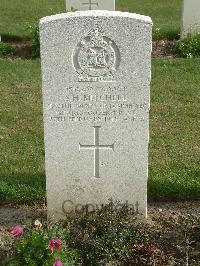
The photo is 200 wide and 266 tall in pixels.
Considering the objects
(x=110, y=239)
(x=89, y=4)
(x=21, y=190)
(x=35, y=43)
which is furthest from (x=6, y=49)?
(x=110, y=239)

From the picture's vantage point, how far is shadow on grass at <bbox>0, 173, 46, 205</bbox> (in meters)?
5.39

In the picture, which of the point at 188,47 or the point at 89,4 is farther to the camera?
the point at 89,4

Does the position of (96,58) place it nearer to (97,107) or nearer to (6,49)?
(97,107)

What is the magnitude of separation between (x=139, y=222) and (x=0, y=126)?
2.96 m

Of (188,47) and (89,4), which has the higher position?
(89,4)

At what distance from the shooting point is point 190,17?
1062 centimetres

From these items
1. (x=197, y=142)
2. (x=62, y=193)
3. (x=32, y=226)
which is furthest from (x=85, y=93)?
(x=197, y=142)

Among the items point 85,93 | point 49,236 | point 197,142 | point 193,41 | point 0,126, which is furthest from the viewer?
point 193,41

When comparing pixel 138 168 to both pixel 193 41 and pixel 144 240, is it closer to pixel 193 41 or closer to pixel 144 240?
pixel 144 240

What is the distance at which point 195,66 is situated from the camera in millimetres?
9383

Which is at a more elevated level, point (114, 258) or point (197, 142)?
point (197, 142)

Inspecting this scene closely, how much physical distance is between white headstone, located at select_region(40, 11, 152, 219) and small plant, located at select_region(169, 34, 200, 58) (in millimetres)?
5665

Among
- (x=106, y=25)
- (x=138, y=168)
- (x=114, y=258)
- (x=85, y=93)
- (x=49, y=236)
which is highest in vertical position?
(x=106, y=25)

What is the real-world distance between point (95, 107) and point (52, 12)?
31.2 ft
